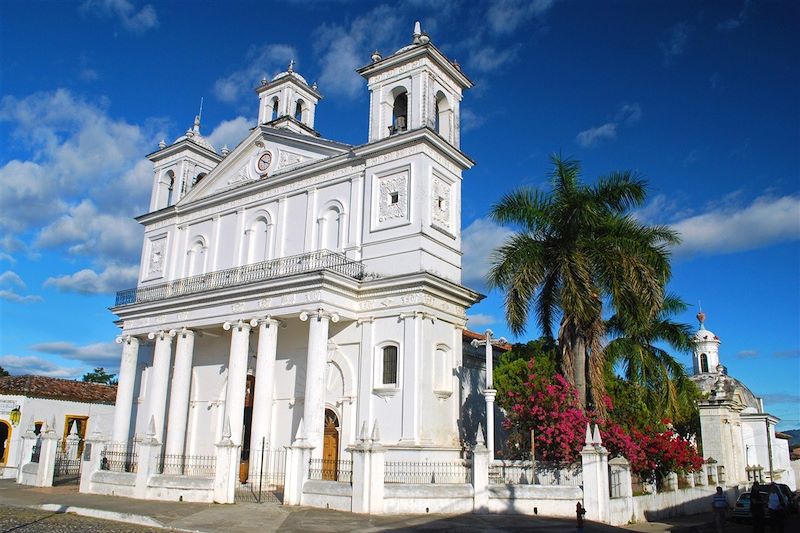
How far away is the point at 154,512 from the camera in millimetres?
16781

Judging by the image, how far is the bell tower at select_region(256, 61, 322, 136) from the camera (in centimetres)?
3073

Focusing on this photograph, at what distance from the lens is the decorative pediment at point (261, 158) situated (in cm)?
2709

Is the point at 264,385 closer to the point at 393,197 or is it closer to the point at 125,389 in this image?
the point at 393,197

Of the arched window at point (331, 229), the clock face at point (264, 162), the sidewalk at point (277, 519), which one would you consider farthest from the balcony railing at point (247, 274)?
the sidewalk at point (277, 519)

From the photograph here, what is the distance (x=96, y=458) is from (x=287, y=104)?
16635 mm

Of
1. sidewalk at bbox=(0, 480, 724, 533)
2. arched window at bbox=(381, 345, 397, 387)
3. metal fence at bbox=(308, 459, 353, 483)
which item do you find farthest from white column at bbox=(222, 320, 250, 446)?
arched window at bbox=(381, 345, 397, 387)

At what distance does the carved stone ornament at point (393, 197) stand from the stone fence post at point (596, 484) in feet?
34.7

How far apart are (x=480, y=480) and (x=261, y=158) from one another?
1708cm

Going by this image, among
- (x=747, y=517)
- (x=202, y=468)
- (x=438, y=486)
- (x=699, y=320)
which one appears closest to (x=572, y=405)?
(x=438, y=486)

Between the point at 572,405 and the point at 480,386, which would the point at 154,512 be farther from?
the point at 480,386

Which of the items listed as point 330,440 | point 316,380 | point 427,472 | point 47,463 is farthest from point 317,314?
point 47,463

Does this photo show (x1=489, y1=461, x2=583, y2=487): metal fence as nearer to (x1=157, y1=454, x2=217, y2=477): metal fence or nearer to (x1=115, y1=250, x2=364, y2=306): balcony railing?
(x1=115, y1=250, x2=364, y2=306): balcony railing

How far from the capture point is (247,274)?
1022 inches

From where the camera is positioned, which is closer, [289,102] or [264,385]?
[264,385]
